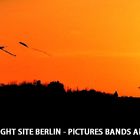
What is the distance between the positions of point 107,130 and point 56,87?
10.0m

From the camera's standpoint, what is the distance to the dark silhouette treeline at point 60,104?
184ft

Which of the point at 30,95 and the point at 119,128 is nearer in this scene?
the point at 119,128

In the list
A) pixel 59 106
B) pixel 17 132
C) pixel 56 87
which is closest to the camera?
pixel 17 132

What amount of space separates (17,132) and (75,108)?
6961 millimetres

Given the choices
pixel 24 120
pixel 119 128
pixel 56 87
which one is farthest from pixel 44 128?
pixel 56 87

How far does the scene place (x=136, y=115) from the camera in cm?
5803

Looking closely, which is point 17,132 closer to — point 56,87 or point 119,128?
point 119,128

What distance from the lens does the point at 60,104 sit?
5781 centimetres

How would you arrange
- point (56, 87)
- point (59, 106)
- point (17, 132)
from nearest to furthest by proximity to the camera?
point (17, 132) < point (59, 106) < point (56, 87)

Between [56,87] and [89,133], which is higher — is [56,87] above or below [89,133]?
above

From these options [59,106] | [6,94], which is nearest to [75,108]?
[59,106]

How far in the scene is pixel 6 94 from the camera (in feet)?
193

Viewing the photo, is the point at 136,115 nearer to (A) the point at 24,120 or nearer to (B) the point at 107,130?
(B) the point at 107,130

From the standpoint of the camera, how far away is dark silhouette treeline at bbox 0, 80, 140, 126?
56062 mm
